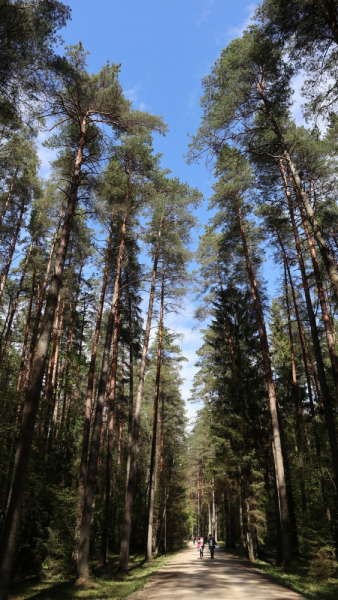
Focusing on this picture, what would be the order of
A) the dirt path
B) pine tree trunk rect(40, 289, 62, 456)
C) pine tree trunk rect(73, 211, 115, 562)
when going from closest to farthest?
1. the dirt path
2. pine tree trunk rect(73, 211, 115, 562)
3. pine tree trunk rect(40, 289, 62, 456)

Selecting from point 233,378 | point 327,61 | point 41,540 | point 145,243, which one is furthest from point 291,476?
point 327,61

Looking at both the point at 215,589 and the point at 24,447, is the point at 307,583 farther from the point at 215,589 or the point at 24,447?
the point at 24,447

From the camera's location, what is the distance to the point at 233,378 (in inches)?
785

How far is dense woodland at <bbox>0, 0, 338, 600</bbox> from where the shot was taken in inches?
340

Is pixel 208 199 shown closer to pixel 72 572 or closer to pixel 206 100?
pixel 206 100

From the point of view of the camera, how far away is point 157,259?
17344 mm

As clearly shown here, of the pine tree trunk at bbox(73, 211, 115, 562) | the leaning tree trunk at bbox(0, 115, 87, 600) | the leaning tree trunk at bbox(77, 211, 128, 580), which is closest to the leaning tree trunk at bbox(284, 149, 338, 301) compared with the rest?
the leaning tree trunk at bbox(0, 115, 87, 600)

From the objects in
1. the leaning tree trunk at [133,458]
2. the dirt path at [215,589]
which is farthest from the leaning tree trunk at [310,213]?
the leaning tree trunk at [133,458]

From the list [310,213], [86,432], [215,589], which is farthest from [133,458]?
[310,213]

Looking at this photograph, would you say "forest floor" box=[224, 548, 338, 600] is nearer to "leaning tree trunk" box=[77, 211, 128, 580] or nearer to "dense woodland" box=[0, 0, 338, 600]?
"dense woodland" box=[0, 0, 338, 600]

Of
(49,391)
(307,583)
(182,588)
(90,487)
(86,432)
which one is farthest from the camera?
(49,391)

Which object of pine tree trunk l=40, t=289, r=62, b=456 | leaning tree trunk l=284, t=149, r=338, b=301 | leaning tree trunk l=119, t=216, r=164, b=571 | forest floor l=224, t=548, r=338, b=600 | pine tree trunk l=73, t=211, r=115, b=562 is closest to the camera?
leaning tree trunk l=284, t=149, r=338, b=301

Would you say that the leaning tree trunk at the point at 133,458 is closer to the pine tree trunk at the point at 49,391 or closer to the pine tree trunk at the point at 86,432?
the pine tree trunk at the point at 86,432

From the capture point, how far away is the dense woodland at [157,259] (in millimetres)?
8641
